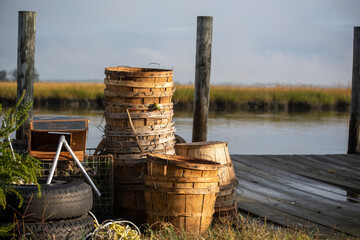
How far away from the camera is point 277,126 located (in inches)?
752

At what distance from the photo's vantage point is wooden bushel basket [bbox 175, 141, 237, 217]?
15.9ft

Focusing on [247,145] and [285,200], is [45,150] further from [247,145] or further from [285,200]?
[247,145]

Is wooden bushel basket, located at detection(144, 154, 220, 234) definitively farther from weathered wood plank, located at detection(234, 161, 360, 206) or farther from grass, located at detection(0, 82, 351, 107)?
grass, located at detection(0, 82, 351, 107)

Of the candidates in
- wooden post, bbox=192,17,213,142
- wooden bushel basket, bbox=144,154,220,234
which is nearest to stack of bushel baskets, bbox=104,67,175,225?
wooden bushel basket, bbox=144,154,220,234

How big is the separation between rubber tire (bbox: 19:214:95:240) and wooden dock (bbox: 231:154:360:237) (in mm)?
1577

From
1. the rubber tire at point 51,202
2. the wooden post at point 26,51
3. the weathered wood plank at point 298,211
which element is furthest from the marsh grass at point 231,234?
the wooden post at point 26,51

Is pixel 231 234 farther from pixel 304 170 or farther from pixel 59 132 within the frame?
pixel 304 170

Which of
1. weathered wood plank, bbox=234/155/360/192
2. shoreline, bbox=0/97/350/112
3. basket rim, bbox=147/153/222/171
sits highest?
basket rim, bbox=147/153/222/171

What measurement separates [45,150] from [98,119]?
12.9m

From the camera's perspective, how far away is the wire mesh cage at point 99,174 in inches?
192

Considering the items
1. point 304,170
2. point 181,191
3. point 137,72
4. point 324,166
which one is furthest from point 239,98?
point 181,191

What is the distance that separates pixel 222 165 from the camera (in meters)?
4.90

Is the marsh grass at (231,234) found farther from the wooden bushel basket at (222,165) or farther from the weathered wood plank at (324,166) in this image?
the weathered wood plank at (324,166)

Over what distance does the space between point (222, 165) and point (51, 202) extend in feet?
5.03
